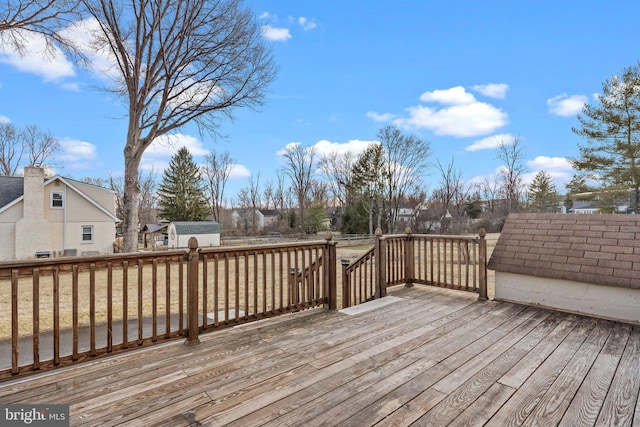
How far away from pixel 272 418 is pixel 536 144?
21658mm

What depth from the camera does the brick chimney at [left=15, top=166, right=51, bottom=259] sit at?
14.3 m

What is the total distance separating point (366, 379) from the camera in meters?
2.16

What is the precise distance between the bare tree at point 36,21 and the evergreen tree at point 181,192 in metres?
20.8

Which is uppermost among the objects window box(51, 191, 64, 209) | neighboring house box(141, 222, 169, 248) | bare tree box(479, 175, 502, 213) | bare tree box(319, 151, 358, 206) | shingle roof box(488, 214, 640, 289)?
bare tree box(319, 151, 358, 206)

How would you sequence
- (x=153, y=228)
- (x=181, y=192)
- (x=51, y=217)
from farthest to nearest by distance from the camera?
(x=181, y=192) < (x=153, y=228) < (x=51, y=217)

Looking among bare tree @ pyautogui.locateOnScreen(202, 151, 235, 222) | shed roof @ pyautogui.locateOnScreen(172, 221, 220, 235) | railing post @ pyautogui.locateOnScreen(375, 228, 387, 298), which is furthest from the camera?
bare tree @ pyautogui.locateOnScreen(202, 151, 235, 222)

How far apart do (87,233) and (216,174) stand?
51.7 feet

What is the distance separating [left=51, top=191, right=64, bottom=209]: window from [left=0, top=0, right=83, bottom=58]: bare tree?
10.7 metres

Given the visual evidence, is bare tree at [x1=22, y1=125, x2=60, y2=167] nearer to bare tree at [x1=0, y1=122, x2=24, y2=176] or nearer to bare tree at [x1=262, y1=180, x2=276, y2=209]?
bare tree at [x1=0, y1=122, x2=24, y2=176]

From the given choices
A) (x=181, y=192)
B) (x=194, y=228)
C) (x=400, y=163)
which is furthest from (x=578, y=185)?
(x=181, y=192)

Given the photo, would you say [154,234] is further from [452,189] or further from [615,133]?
[615,133]

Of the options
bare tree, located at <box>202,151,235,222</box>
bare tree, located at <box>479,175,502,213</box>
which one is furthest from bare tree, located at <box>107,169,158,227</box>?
bare tree, located at <box>479,175,502,213</box>

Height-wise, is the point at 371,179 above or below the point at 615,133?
below

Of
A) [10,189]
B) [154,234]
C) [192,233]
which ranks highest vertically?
[10,189]
